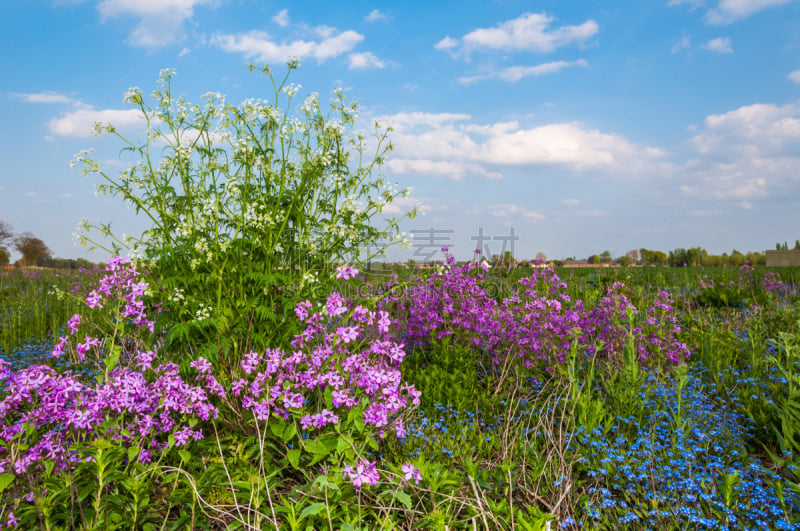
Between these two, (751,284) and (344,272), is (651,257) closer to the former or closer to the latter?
(751,284)

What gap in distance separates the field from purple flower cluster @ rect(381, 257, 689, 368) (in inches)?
1.4

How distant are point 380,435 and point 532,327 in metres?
2.52

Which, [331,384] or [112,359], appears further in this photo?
[331,384]

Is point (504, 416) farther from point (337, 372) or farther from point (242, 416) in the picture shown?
point (242, 416)

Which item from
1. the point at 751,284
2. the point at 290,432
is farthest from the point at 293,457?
the point at 751,284

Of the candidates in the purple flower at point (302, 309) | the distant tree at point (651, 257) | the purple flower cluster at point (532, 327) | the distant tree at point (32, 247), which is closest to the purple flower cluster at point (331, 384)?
the purple flower at point (302, 309)

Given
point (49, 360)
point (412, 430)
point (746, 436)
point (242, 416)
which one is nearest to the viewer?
point (242, 416)

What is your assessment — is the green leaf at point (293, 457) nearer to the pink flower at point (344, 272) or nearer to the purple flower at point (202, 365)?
the purple flower at point (202, 365)

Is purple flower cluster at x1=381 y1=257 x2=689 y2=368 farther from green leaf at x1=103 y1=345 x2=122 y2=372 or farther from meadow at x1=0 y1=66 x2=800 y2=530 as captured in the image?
green leaf at x1=103 y1=345 x2=122 y2=372

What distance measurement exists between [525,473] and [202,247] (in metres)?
3.10

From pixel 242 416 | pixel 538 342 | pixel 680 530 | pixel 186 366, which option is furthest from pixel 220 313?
pixel 680 530

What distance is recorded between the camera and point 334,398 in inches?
114

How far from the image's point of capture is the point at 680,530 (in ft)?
9.07

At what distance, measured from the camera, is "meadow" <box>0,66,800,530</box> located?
8.99 feet
